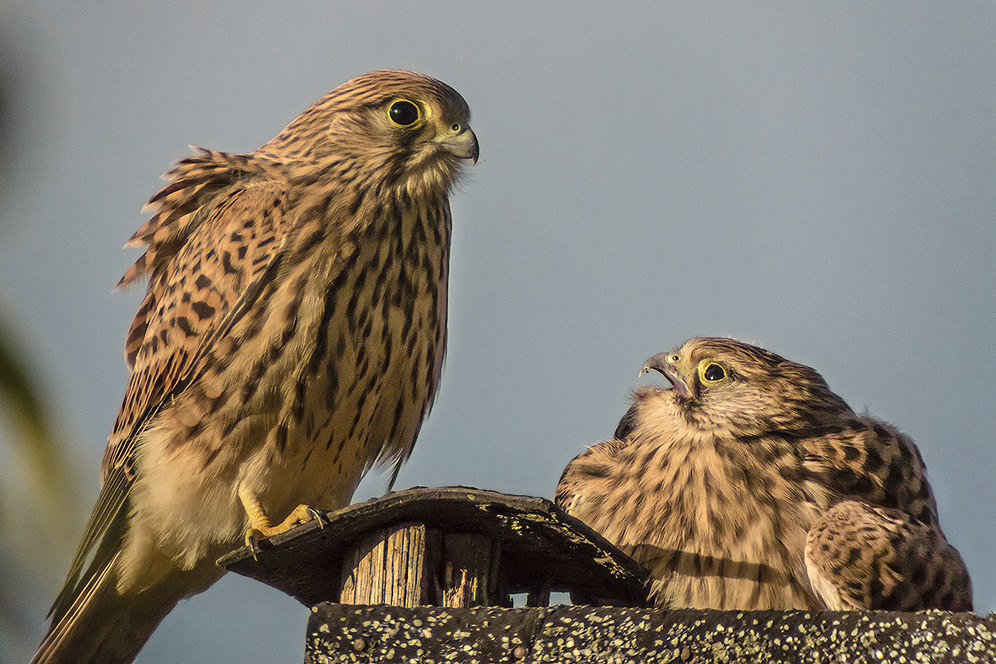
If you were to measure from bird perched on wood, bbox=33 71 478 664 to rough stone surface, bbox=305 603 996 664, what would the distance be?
0.91m

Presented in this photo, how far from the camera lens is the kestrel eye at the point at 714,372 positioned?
3.51 metres

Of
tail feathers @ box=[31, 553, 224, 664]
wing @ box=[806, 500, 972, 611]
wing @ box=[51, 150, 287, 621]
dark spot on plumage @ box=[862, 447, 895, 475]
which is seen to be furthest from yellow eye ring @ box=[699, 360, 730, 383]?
tail feathers @ box=[31, 553, 224, 664]

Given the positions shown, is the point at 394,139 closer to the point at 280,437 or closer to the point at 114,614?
the point at 280,437

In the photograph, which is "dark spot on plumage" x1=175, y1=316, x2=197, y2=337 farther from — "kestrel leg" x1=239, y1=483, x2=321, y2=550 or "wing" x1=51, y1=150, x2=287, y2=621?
"kestrel leg" x1=239, y1=483, x2=321, y2=550

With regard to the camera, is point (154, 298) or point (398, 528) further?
point (154, 298)

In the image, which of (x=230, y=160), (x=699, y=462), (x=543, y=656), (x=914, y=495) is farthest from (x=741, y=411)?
(x=230, y=160)

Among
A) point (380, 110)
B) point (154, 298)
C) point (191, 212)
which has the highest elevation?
point (380, 110)

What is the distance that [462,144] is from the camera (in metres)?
3.57

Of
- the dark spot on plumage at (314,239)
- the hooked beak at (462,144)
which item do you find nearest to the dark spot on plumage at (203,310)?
the dark spot on plumage at (314,239)

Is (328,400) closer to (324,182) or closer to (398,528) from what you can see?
(324,182)

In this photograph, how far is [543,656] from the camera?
210 centimetres

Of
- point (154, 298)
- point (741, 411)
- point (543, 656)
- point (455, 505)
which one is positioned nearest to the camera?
point (543, 656)

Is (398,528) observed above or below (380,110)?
below

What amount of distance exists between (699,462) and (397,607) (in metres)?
1.44
